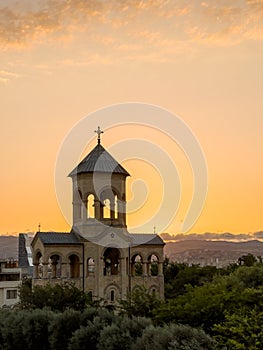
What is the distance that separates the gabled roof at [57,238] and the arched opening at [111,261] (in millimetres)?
3824

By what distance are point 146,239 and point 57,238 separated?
8.62 m

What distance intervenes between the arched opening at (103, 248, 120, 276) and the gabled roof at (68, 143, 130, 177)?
7.27 meters

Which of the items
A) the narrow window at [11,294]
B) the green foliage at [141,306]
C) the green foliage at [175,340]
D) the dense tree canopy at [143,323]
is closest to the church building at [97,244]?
the dense tree canopy at [143,323]

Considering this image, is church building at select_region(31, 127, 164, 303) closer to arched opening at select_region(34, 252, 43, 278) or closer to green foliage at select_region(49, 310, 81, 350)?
arched opening at select_region(34, 252, 43, 278)

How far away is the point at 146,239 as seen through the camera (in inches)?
2206

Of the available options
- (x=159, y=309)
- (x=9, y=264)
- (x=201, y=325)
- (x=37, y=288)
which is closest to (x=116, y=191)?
(x=37, y=288)

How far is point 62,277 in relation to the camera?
170 feet

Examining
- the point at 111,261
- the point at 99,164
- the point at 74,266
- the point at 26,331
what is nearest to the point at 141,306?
the point at 26,331

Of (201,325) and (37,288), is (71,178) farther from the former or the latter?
(201,325)

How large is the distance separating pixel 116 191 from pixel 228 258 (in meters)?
70.1

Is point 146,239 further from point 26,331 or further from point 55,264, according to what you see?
point 26,331

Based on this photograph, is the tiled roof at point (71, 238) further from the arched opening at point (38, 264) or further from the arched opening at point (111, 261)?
the arched opening at point (111, 261)

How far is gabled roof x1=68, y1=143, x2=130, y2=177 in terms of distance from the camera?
53875 mm

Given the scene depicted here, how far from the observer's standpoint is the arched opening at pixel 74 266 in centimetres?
5409
